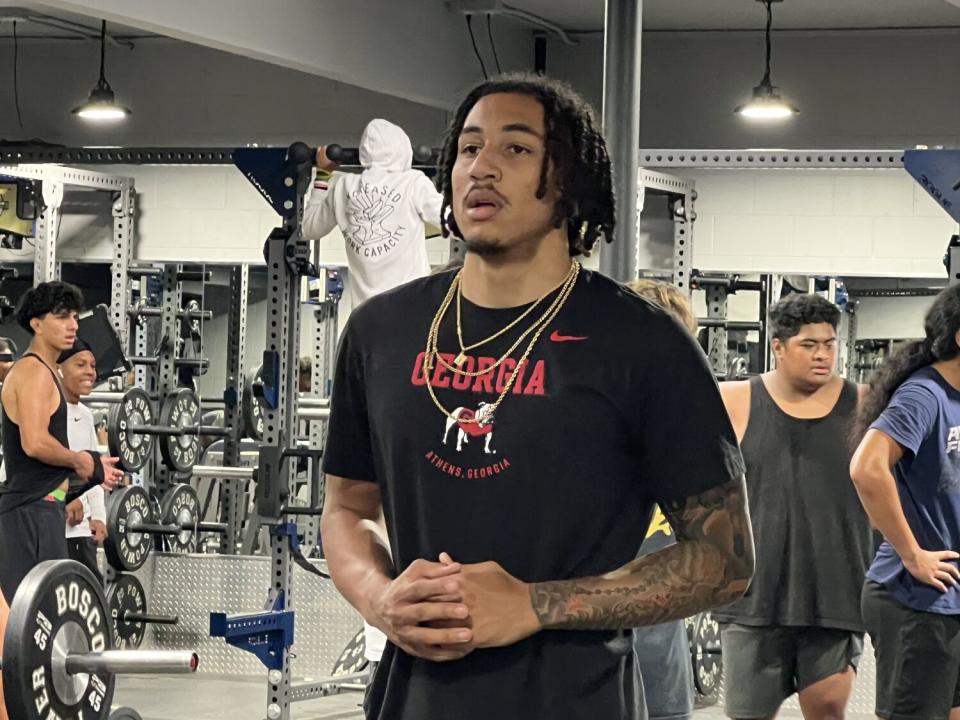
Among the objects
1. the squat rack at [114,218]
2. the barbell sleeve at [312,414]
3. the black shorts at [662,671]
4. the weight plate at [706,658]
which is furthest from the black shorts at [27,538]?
the black shorts at [662,671]

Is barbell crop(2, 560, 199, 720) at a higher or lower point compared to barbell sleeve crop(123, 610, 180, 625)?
higher

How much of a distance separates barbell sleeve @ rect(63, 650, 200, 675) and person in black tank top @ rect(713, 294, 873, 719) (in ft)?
4.90

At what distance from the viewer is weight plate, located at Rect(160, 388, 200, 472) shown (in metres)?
7.19

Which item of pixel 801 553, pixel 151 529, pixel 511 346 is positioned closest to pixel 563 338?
pixel 511 346

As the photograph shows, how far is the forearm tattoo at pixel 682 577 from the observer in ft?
4.89

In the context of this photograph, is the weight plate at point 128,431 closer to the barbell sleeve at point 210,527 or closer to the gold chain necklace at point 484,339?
the barbell sleeve at point 210,527

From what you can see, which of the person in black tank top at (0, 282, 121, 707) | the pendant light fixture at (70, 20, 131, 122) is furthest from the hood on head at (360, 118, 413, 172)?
the pendant light fixture at (70, 20, 131, 122)

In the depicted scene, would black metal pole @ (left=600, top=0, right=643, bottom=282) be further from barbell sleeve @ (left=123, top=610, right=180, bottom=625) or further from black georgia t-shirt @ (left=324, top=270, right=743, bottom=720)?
barbell sleeve @ (left=123, top=610, right=180, bottom=625)

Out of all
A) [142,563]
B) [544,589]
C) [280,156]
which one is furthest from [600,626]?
[142,563]

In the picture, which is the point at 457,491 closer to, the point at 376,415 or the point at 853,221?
the point at 376,415

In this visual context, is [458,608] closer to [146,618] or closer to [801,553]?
[801,553]

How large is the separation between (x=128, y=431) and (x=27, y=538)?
153cm

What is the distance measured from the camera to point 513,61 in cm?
1002

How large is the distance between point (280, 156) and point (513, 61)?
482 cm
